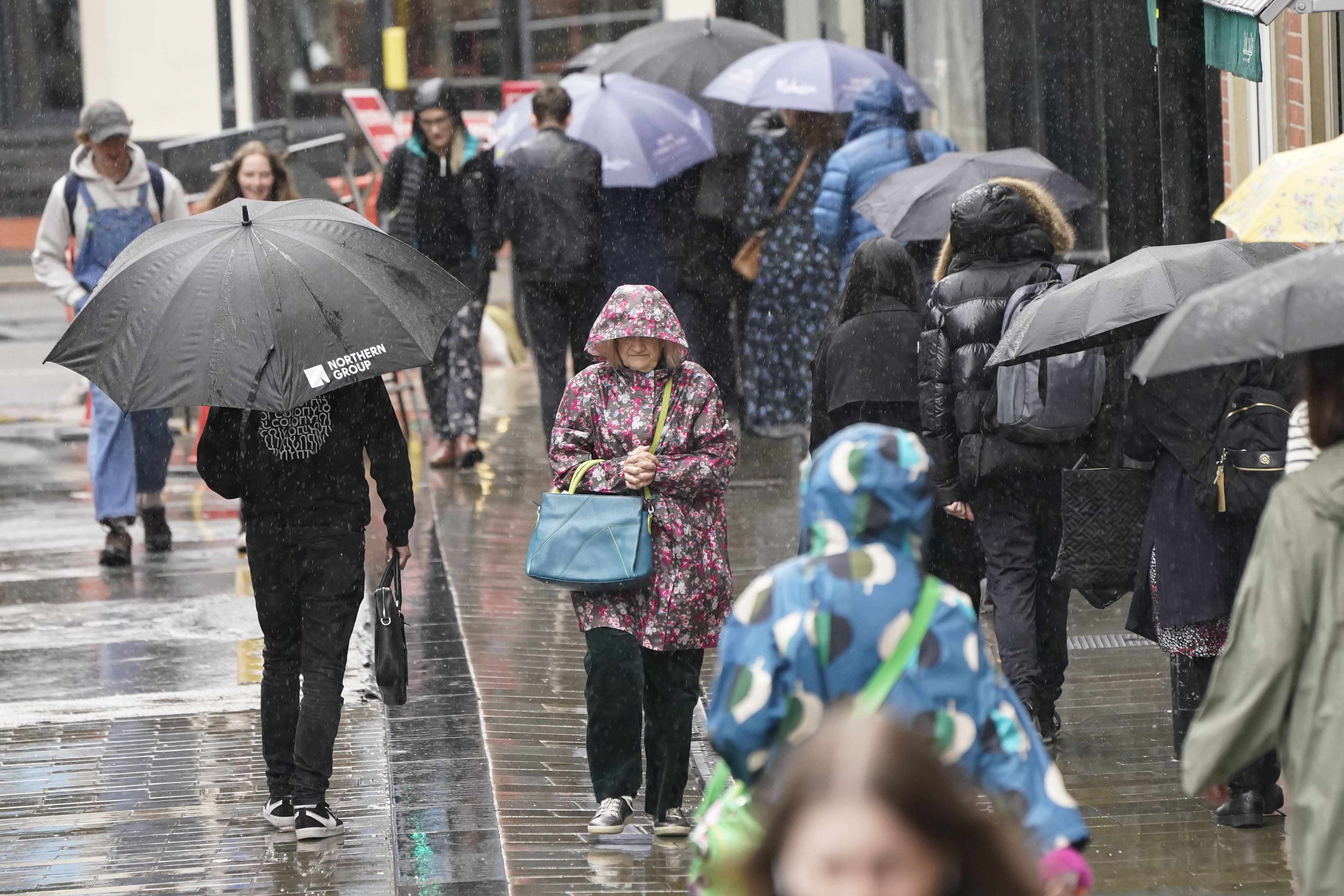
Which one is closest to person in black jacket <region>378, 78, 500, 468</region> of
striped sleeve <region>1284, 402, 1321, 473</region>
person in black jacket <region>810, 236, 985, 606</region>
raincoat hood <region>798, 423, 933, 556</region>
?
person in black jacket <region>810, 236, 985, 606</region>

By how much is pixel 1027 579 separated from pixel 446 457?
652 cm

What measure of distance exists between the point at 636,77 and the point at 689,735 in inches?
344

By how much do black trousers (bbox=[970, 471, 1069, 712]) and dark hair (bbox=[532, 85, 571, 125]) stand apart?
5685 mm

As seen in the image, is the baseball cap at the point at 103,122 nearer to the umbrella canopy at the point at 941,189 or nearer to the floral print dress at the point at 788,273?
the umbrella canopy at the point at 941,189

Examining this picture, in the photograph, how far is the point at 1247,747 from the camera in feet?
11.9

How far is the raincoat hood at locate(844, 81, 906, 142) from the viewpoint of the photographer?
10852mm

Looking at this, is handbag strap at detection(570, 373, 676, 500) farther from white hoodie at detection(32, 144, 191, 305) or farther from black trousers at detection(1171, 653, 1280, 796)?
white hoodie at detection(32, 144, 191, 305)

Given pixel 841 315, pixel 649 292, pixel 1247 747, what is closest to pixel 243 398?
pixel 649 292

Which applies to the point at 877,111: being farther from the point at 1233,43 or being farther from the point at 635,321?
the point at 635,321

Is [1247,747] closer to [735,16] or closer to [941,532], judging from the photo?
[941,532]

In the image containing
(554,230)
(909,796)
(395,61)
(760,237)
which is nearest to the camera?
(909,796)

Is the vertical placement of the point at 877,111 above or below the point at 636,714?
above

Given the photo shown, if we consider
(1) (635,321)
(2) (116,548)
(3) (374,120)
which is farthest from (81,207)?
(3) (374,120)

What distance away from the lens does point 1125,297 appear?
6.05 m
